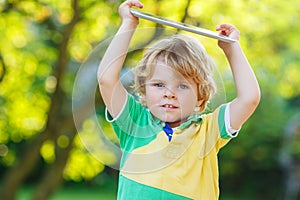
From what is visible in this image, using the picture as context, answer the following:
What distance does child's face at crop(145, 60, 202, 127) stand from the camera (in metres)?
1.72

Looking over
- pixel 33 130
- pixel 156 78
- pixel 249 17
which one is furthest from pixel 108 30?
pixel 156 78

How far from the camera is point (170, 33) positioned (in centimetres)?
178

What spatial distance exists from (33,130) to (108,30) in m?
1.81

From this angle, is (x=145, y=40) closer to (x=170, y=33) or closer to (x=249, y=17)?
(x=170, y=33)

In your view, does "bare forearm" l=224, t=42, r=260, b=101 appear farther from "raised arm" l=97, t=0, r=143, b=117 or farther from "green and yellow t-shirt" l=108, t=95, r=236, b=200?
"raised arm" l=97, t=0, r=143, b=117

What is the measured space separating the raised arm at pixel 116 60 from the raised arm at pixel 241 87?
225mm

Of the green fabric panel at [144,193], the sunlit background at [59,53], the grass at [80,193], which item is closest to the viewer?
the green fabric panel at [144,193]

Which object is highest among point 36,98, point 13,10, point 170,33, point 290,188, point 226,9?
point 170,33

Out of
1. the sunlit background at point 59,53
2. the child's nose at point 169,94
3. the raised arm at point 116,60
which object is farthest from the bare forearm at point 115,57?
the sunlit background at point 59,53

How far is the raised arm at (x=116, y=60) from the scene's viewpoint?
1.73m

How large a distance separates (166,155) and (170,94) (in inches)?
5.7

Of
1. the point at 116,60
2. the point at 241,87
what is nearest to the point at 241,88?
the point at 241,87

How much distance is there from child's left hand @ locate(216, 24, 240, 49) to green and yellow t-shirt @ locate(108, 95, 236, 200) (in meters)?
0.15

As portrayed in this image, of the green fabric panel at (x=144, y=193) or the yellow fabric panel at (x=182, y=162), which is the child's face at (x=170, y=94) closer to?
the yellow fabric panel at (x=182, y=162)
